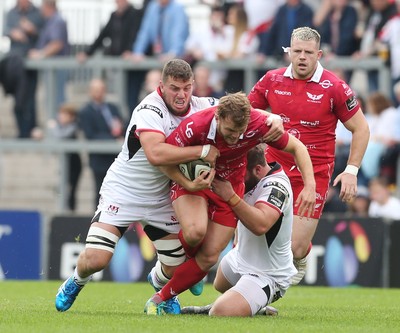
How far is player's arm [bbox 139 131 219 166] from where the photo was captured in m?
9.66

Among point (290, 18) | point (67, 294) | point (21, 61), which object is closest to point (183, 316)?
point (67, 294)

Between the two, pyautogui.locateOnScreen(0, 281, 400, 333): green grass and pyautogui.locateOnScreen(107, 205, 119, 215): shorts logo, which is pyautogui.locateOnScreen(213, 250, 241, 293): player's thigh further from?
pyautogui.locateOnScreen(107, 205, 119, 215): shorts logo

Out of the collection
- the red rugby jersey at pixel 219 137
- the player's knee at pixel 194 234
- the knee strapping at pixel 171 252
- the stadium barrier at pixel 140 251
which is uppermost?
the red rugby jersey at pixel 219 137

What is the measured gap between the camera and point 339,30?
60.3ft

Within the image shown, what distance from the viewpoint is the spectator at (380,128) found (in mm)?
16938

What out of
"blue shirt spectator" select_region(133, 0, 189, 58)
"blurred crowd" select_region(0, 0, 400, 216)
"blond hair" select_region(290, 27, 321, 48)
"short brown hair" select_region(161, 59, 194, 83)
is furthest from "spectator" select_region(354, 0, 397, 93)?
"short brown hair" select_region(161, 59, 194, 83)

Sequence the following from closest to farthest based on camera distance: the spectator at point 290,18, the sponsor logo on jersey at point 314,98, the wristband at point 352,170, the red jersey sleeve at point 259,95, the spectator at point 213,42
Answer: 1. the wristband at point 352,170
2. the sponsor logo on jersey at point 314,98
3. the red jersey sleeve at point 259,95
4. the spectator at point 290,18
5. the spectator at point 213,42

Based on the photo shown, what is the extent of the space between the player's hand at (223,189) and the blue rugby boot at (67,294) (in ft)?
5.27

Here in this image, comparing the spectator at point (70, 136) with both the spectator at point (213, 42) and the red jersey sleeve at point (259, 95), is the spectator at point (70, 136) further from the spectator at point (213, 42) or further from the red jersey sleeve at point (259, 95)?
the red jersey sleeve at point (259, 95)

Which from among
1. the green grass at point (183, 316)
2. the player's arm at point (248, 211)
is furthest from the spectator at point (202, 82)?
the player's arm at point (248, 211)


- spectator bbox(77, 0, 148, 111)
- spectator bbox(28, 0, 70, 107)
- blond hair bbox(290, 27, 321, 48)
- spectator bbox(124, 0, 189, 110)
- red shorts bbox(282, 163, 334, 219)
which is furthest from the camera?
spectator bbox(28, 0, 70, 107)

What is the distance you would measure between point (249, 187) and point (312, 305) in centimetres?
242

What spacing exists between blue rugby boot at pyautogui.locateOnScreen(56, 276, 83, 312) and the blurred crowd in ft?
24.5

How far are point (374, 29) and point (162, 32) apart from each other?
3419 mm
